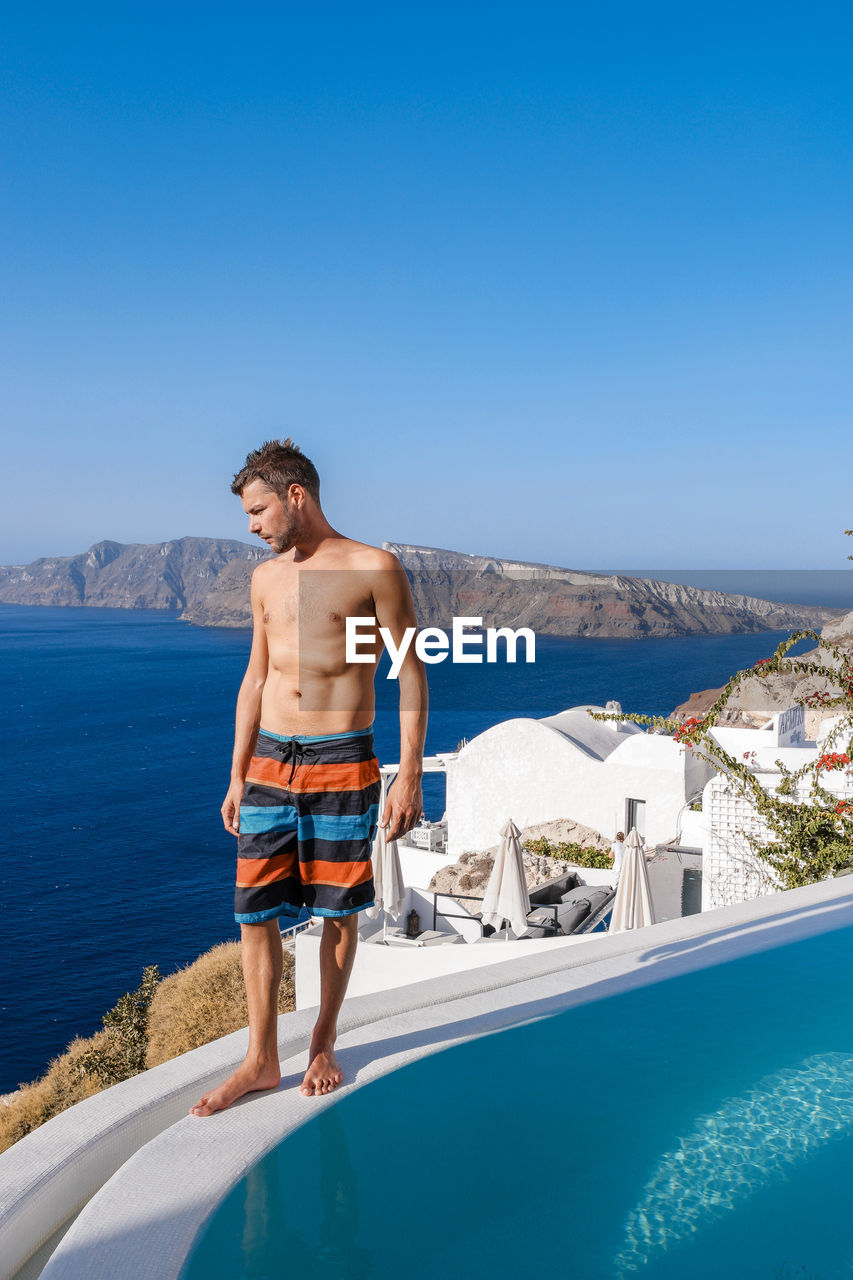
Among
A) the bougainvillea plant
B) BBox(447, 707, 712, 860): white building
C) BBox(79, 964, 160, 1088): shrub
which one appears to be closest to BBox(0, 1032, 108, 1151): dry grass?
BBox(79, 964, 160, 1088): shrub

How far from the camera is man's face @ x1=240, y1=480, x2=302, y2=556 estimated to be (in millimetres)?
2783

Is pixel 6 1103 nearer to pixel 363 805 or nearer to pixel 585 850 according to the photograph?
pixel 585 850

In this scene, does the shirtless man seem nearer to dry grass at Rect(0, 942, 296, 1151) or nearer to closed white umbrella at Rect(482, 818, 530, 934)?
closed white umbrella at Rect(482, 818, 530, 934)

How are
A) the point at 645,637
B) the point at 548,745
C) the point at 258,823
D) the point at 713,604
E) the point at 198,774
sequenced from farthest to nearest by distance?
1. the point at 713,604
2. the point at 645,637
3. the point at 198,774
4. the point at 548,745
5. the point at 258,823

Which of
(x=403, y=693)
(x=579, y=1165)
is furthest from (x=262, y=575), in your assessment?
(x=579, y=1165)

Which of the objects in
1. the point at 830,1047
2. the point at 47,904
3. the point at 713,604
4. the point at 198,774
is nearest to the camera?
the point at 830,1047

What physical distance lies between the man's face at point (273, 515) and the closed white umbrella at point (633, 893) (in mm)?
7690

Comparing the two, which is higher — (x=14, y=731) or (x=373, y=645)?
(x=373, y=645)

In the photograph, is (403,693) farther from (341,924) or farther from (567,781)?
(567,781)

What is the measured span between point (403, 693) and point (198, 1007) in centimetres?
1760

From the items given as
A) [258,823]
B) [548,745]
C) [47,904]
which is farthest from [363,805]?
[47,904]

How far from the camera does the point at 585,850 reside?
18500mm

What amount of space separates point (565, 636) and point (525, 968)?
127m

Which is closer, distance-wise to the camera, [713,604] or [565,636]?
[565,636]
